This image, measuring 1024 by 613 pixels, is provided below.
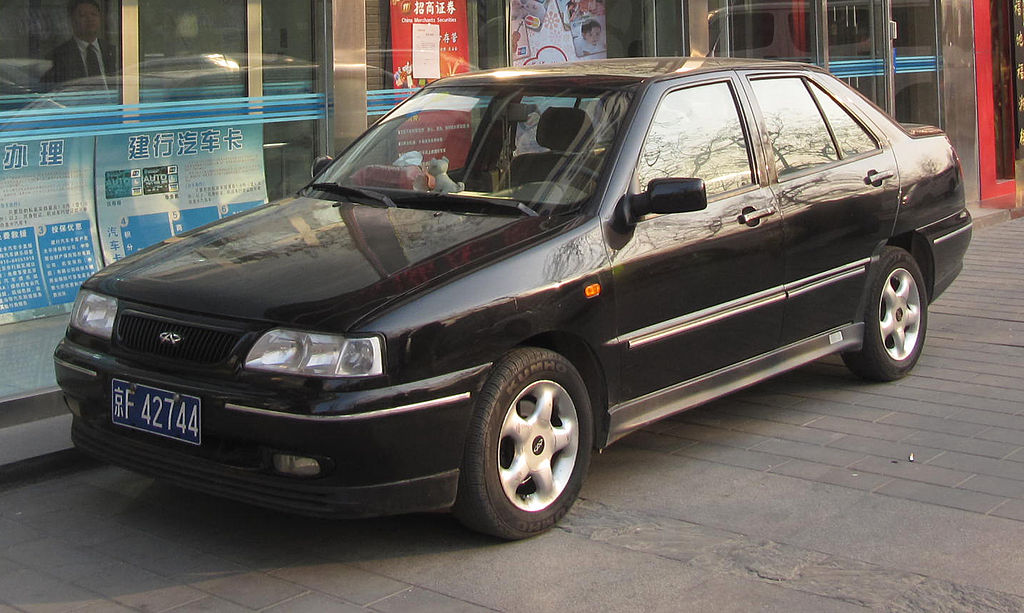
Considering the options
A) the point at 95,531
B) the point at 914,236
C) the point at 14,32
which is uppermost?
the point at 14,32

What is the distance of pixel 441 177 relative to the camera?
5406 millimetres

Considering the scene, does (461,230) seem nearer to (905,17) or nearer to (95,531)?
(95,531)

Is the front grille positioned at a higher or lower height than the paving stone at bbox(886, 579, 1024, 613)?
higher

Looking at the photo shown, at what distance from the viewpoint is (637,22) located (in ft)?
36.8

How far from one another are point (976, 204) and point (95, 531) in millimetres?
11011

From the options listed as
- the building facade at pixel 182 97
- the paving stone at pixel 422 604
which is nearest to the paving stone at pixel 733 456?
the paving stone at pixel 422 604

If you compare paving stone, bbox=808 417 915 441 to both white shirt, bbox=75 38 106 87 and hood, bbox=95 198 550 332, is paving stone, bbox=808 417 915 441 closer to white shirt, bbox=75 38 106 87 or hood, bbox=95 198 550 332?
hood, bbox=95 198 550 332

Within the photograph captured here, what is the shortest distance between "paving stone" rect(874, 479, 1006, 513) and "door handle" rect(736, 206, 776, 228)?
1207 mm

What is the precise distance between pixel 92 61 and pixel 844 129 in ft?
13.5

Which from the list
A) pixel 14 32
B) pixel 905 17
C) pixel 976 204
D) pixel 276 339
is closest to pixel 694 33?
pixel 905 17

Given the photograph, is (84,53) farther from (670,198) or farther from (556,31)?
(556,31)

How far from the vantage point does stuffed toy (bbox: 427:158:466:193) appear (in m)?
5.32

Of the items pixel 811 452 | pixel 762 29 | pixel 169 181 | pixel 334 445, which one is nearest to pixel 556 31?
pixel 762 29

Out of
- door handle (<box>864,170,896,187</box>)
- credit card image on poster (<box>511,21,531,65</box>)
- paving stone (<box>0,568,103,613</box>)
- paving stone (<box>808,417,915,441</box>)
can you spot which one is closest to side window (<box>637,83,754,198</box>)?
door handle (<box>864,170,896,187</box>)
